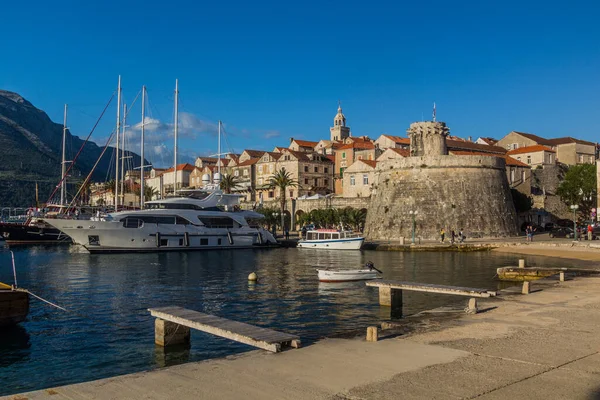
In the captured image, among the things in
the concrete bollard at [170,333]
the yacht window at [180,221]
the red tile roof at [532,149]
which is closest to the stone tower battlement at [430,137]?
the red tile roof at [532,149]

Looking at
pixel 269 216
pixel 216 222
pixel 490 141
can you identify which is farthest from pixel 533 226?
pixel 216 222

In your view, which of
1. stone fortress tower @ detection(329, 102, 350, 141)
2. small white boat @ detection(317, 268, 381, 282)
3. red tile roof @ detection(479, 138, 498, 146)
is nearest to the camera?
small white boat @ detection(317, 268, 381, 282)

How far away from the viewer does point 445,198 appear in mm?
A: 55000

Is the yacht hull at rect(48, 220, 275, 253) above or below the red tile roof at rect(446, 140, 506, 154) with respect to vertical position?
below

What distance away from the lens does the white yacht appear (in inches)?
1879

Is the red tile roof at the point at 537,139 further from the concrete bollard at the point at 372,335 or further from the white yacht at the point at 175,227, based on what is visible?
the concrete bollard at the point at 372,335

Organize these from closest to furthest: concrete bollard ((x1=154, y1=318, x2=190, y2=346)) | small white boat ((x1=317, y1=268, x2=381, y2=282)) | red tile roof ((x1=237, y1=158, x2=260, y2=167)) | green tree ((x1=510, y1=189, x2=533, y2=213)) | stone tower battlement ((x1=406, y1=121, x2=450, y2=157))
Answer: concrete bollard ((x1=154, y1=318, x2=190, y2=346)) < small white boat ((x1=317, y1=268, x2=381, y2=282)) < stone tower battlement ((x1=406, y1=121, x2=450, y2=157)) < green tree ((x1=510, y1=189, x2=533, y2=213)) < red tile roof ((x1=237, y1=158, x2=260, y2=167))

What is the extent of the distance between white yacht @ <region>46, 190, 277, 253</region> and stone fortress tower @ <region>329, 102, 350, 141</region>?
85.1m

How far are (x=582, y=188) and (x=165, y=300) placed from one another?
65.1 metres

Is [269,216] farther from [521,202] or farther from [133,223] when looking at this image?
[521,202]

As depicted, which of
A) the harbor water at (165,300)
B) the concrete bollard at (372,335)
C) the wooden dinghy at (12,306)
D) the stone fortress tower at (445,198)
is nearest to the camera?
the concrete bollard at (372,335)

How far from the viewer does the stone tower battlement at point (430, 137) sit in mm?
63013

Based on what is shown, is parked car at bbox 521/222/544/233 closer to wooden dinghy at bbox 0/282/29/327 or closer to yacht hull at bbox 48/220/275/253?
yacht hull at bbox 48/220/275/253

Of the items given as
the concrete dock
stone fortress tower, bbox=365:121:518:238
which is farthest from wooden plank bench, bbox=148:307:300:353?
stone fortress tower, bbox=365:121:518:238
